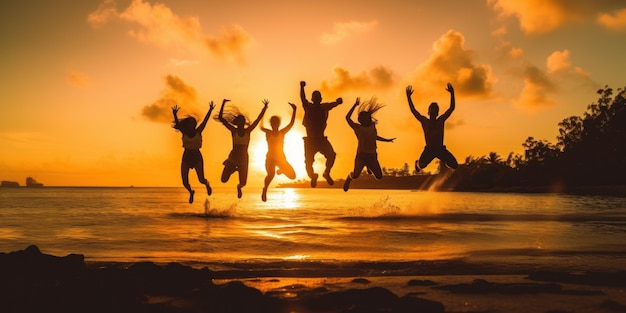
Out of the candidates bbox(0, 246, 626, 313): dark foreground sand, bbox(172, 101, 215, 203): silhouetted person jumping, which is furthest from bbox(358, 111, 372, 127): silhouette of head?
bbox(0, 246, 626, 313): dark foreground sand

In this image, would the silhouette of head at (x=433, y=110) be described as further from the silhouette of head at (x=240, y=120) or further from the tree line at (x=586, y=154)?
the tree line at (x=586, y=154)

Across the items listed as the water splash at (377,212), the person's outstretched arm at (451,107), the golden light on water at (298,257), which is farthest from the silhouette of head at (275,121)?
the water splash at (377,212)

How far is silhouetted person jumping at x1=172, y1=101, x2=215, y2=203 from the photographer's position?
12.0 m

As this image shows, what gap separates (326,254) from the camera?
30.6m

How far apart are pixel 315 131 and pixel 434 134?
2.75 m

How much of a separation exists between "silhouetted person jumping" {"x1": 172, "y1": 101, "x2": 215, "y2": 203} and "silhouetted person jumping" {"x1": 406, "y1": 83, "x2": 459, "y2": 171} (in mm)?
4829

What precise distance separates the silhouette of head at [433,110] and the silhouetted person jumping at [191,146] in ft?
16.4

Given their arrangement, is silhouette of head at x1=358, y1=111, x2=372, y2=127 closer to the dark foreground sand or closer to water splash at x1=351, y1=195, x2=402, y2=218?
the dark foreground sand

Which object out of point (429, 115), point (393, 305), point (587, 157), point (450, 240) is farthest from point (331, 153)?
point (587, 157)

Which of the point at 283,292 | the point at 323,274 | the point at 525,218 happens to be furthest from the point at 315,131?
the point at 525,218

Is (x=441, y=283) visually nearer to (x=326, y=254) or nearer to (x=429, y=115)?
(x=429, y=115)

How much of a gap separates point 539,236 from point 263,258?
81.1 feet

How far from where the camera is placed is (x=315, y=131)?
39.1 feet

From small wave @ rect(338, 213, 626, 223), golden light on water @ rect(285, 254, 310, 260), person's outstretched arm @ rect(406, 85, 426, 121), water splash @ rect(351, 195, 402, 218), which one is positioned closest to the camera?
person's outstretched arm @ rect(406, 85, 426, 121)
